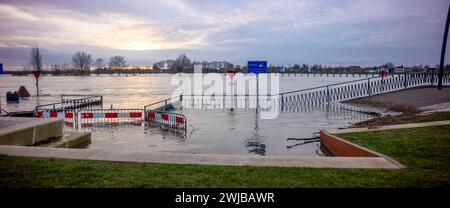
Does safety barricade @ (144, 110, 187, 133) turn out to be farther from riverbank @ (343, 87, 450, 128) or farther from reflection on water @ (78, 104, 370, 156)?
riverbank @ (343, 87, 450, 128)

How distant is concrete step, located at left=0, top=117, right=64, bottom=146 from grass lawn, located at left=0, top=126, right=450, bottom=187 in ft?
7.17

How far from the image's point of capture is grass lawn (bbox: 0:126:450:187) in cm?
574

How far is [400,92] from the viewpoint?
28328 mm

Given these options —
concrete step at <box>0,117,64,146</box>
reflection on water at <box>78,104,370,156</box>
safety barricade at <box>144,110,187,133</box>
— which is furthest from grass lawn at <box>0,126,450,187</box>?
safety barricade at <box>144,110,187,133</box>

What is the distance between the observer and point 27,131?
989 cm

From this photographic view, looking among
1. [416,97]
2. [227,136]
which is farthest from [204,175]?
[416,97]

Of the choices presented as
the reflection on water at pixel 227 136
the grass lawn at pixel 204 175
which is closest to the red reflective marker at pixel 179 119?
the reflection on water at pixel 227 136

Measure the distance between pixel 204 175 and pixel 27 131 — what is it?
6.82 m

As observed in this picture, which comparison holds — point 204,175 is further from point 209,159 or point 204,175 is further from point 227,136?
point 227,136

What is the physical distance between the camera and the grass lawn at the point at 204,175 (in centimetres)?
574
